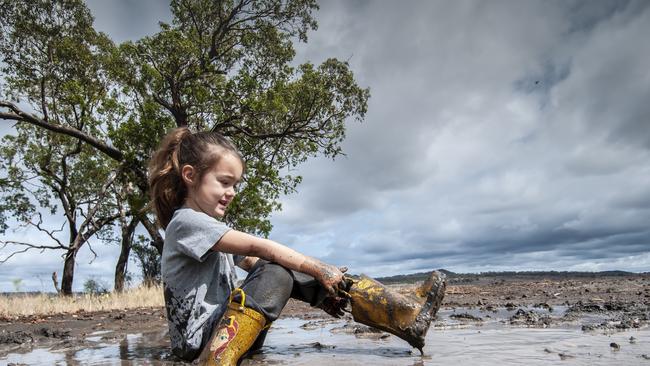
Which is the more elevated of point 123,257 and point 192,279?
point 123,257

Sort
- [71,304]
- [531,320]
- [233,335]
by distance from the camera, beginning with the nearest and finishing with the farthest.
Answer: [233,335] < [531,320] < [71,304]

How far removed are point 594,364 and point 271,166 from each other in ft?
46.6

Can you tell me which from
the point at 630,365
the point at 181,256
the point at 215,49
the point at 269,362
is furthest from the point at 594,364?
the point at 215,49

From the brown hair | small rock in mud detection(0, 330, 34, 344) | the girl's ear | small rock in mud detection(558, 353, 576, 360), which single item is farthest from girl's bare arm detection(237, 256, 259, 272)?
small rock in mud detection(0, 330, 34, 344)

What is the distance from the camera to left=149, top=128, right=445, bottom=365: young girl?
2.75m

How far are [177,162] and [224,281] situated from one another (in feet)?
2.87

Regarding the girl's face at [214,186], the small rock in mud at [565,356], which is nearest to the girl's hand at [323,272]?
the girl's face at [214,186]

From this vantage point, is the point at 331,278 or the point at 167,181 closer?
the point at 331,278

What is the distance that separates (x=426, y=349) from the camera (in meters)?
3.44

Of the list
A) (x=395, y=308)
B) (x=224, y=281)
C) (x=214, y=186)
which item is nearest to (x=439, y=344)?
(x=395, y=308)

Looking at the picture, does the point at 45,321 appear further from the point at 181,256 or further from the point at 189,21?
the point at 189,21

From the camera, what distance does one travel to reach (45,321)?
859cm

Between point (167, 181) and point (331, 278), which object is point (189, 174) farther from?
point (331, 278)

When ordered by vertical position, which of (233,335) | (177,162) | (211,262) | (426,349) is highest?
(177,162)
